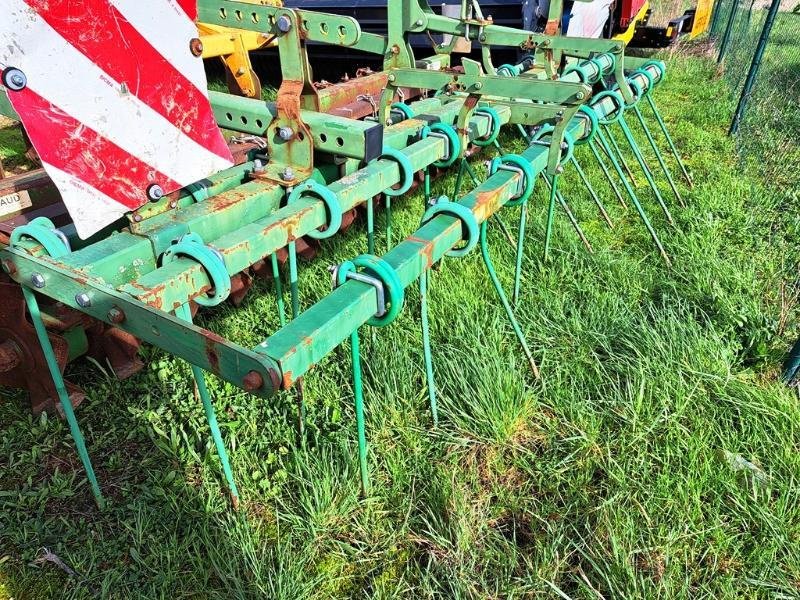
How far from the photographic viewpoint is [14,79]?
135 centimetres

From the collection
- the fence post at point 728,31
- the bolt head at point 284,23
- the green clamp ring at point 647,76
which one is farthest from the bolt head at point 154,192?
the fence post at point 728,31

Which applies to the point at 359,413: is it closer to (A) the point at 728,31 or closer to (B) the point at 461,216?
(B) the point at 461,216

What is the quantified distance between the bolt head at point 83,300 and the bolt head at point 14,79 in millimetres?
519

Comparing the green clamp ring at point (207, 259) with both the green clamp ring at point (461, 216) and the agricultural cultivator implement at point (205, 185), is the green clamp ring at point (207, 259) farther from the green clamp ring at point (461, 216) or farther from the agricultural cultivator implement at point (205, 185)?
the green clamp ring at point (461, 216)

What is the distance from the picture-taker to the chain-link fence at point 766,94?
4.59m

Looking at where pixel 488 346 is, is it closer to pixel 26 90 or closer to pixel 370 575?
pixel 370 575

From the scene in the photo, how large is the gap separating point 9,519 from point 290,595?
104cm

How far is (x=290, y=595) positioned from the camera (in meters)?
1.64

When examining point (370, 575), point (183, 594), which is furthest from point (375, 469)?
point (183, 594)

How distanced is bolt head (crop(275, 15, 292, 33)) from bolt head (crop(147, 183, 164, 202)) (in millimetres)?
622

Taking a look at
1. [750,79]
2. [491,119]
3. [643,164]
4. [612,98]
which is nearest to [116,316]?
[491,119]

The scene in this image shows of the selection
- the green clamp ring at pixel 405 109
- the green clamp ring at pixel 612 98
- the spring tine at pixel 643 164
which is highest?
the green clamp ring at pixel 405 109

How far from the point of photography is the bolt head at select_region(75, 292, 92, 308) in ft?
4.28

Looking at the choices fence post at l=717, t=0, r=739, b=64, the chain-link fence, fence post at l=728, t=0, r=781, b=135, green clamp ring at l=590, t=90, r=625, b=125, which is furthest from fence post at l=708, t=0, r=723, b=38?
green clamp ring at l=590, t=90, r=625, b=125
